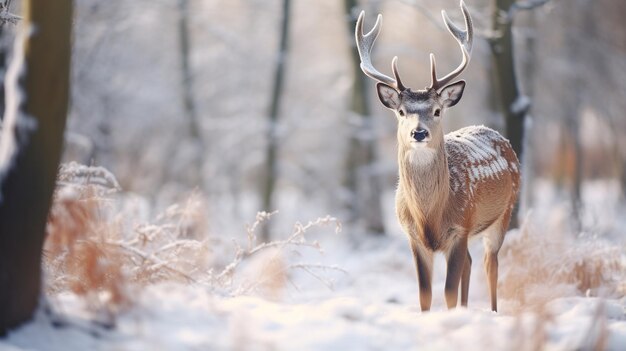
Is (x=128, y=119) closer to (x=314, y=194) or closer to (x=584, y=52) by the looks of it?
(x=314, y=194)

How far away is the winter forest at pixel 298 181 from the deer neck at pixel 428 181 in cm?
1

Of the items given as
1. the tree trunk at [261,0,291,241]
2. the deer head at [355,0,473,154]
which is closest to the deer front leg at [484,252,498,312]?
the deer head at [355,0,473,154]

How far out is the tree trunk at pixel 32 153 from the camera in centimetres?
380

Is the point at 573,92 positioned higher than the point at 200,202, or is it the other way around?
the point at 573,92

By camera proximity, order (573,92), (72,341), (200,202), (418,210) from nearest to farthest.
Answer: (72,341)
(418,210)
(200,202)
(573,92)

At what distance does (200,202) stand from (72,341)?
390 centimetres

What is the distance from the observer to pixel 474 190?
6180 millimetres

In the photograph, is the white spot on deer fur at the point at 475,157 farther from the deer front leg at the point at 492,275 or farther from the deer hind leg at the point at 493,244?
the deer front leg at the point at 492,275

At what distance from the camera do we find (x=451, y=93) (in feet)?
20.0

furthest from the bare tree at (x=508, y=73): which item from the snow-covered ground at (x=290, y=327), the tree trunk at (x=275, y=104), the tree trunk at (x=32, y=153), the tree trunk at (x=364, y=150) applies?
the tree trunk at (x=275, y=104)

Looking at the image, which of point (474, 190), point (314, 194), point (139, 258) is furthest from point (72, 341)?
point (314, 194)

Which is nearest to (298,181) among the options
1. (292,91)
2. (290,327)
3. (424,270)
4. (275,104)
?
(292,91)

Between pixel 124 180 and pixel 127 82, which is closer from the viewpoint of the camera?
pixel 127 82

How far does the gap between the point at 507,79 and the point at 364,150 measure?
18.7 feet
